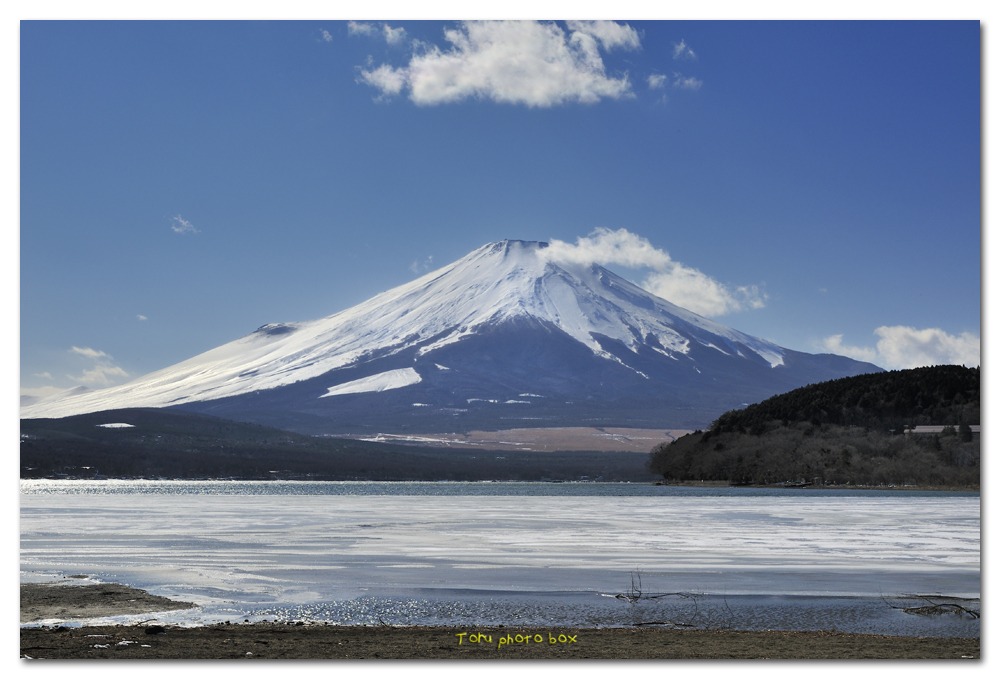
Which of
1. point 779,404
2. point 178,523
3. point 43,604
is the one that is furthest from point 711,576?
point 779,404

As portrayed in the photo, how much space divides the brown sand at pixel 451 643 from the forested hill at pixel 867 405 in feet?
155

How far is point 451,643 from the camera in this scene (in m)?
14.5

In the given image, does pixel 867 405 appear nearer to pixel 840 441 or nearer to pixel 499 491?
pixel 840 441

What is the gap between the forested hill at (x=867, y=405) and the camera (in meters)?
70.1

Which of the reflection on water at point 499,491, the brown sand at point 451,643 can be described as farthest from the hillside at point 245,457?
the brown sand at point 451,643

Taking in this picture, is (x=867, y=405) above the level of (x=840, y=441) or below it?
above

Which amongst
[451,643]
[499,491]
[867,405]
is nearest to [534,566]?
[451,643]

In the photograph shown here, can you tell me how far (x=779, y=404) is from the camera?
347 feet

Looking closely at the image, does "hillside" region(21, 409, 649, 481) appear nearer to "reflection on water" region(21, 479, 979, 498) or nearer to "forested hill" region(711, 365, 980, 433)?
"reflection on water" region(21, 479, 979, 498)

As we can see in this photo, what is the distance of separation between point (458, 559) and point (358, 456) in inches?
5409

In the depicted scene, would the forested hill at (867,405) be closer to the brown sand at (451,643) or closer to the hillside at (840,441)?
the hillside at (840,441)

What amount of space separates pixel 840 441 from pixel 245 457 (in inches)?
3563

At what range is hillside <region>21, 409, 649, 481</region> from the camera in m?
132

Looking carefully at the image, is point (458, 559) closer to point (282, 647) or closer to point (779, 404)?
point (282, 647)
